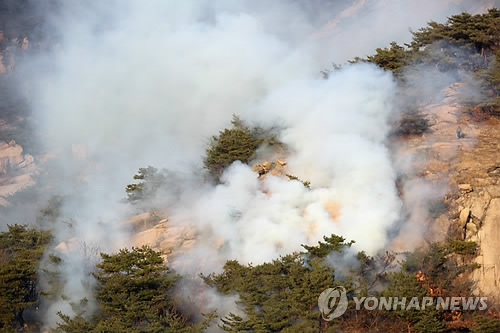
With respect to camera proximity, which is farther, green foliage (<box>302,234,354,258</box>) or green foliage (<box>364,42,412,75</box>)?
green foliage (<box>364,42,412,75</box>)

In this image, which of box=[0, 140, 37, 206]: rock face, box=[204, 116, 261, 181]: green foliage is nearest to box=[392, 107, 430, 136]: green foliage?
box=[204, 116, 261, 181]: green foliage

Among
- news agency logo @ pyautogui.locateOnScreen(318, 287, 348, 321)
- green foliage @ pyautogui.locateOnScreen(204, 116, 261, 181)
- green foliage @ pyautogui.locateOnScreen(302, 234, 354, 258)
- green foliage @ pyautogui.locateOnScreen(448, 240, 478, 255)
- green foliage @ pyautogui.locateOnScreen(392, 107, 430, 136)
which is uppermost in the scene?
green foliage @ pyautogui.locateOnScreen(392, 107, 430, 136)

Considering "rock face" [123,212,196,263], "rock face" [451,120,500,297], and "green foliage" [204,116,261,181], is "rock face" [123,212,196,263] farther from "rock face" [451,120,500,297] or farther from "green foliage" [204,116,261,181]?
"rock face" [451,120,500,297]

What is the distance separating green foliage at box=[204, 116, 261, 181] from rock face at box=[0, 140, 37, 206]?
19.3 meters

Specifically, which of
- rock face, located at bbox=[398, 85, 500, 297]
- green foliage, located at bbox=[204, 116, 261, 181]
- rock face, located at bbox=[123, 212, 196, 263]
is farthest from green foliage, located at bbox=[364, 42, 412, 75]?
rock face, located at bbox=[123, 212, 196, 263]

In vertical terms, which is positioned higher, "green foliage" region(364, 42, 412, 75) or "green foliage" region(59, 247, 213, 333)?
"green foliage" region(364, 42, 412, 75)

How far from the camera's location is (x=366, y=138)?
60.2 ft

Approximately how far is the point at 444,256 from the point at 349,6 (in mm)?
51570

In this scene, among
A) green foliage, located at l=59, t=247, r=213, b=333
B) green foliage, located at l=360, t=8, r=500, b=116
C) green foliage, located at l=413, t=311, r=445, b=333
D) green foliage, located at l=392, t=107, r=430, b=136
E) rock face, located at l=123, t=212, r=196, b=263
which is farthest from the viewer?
green foliage, located at l=360, t=8, r=500, b=116

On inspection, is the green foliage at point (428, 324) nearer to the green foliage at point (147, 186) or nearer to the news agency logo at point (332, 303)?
the news agency logo at point (332, 303)

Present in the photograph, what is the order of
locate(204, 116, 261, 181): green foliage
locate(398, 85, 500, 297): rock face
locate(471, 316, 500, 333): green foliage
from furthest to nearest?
locate(204, 116, 261, 181): green foliage, locate(398, 85, 500, 297): rock face, locate(471, 316, 500, 333): green foliage

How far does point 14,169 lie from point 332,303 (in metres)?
30.1

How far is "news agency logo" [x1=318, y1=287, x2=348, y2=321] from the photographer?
12250 millimetres

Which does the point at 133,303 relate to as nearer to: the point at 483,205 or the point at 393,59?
the point at 483,205
